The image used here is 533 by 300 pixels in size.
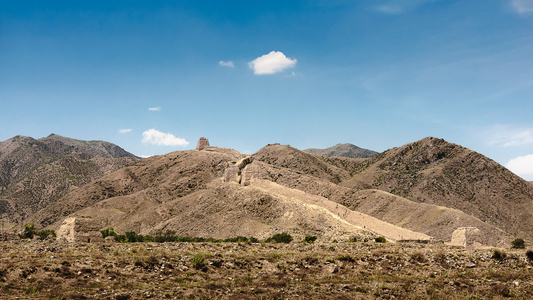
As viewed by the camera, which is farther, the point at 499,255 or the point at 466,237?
the point at 466,237

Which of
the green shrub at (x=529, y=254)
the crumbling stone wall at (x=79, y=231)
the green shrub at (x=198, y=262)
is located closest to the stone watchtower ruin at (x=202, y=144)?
the crumbling stone wall at (x=79, y=231)

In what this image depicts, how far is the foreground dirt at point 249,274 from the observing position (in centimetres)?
1934

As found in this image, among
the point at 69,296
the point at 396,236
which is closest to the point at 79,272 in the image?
the point at 69,296

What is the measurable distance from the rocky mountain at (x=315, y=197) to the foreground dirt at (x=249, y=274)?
1983 centimetres

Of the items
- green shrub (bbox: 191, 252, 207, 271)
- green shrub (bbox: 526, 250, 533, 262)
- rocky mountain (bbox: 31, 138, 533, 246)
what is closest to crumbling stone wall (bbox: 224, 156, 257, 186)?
rocky mountain (bbox: 31, 138, 533, 246)

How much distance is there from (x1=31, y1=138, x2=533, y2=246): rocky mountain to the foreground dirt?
19.8m

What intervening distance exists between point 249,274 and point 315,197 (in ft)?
153

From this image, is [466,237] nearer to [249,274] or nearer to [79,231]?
[249,274]

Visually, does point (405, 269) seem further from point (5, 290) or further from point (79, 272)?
point (5, 290)

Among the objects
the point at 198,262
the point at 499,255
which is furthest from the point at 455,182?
the point at 198,262

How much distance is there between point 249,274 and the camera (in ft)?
76.5

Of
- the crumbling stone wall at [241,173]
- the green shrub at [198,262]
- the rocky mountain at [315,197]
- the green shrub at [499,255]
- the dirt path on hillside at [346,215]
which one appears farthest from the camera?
the crumbling stone wall at [241,173]

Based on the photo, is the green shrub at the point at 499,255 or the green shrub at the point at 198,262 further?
the green shrub at the point at 499,255

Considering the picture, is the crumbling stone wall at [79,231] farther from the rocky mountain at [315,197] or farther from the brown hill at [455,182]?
the brown hill at [455,182]
